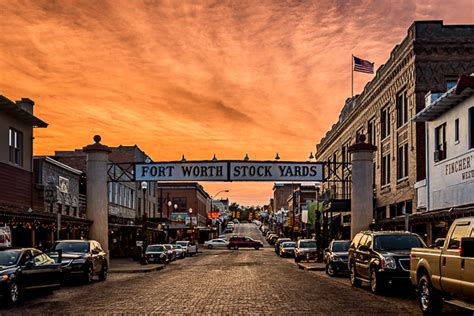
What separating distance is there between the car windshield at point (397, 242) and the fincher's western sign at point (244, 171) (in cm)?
1479

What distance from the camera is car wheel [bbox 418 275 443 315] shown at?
1473 centimetres

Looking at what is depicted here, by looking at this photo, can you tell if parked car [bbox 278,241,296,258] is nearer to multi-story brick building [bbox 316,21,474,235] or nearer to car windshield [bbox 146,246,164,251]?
multi-story brick building [bbox 316,21,474,235]

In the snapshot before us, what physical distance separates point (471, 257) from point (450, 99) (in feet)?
63.7

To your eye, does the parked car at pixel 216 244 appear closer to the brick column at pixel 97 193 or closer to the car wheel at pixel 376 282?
the brick column at pixel 97 193

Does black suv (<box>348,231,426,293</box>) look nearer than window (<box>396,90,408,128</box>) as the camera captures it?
Yes

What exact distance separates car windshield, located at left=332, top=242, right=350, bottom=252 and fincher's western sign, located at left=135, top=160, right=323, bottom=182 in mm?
5415

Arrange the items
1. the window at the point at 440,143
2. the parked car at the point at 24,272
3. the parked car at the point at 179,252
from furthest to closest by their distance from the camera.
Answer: the parked car at the point at 179,252 → the window at the point at 440,143 → the parked car at the point at 24,272

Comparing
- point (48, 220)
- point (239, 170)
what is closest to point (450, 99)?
point (239, 170)

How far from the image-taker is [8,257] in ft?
62.6

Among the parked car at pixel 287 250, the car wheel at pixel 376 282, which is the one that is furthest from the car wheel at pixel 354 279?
the parked car at pixel 287 250

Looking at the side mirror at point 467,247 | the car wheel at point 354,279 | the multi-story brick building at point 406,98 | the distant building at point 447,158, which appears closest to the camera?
the side mirror at point 467,247

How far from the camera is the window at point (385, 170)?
46688 mm

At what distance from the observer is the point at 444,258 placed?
14.1m

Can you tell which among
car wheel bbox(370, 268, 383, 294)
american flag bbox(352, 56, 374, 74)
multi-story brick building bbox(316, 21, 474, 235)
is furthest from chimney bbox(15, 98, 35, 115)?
american flag bbox(352, 56, 374, 74)
